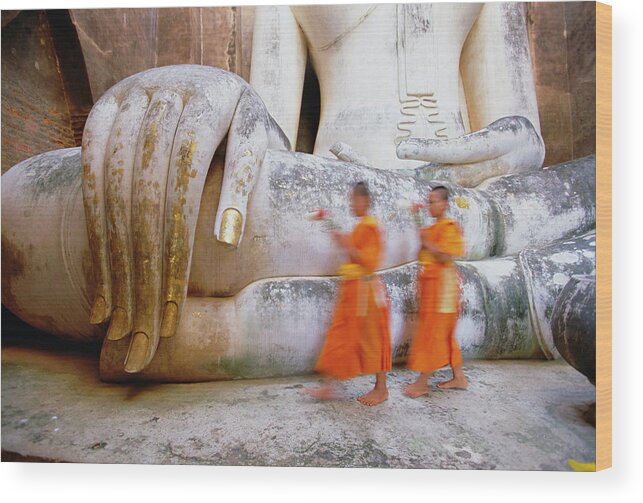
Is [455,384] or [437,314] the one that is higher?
[437,314]

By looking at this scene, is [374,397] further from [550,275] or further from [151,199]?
[151,199]

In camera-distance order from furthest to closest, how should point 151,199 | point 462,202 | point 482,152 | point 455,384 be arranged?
point 482,152, point 462,202, point 455,384, point 151,199

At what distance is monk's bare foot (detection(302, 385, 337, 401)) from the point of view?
1.71 metres

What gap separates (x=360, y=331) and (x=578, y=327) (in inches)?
32.3

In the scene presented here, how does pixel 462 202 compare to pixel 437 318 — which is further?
pixel 462 202

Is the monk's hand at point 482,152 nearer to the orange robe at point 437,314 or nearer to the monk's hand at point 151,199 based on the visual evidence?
the orange robe at point 437,314

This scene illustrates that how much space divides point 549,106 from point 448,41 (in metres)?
0.57

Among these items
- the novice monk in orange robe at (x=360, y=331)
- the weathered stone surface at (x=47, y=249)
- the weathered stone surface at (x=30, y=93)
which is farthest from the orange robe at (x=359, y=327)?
the weathered stone surface at (x=30, y=93)

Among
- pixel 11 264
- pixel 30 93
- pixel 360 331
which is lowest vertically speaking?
pixel 360 331

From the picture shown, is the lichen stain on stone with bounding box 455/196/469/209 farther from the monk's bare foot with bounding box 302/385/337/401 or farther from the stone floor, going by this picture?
the monk's bare foot with bounding box 302/385/337/401

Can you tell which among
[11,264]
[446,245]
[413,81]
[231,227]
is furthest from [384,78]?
[11,264]

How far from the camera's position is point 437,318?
1.75 m

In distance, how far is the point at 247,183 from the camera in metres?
1.72

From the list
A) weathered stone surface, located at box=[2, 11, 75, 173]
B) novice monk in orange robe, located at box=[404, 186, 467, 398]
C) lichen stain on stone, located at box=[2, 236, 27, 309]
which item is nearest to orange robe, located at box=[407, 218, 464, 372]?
novice monk in orange robe, located at box=[404, 186, 467, 398]
